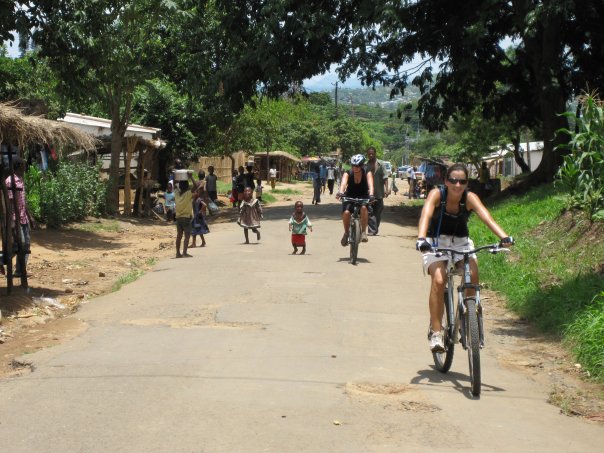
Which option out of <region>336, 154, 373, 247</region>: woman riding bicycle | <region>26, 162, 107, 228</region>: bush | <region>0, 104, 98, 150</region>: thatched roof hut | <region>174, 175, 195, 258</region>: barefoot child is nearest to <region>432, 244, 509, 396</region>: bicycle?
Result: <region>0, 104, 98, 150</region>: thatched roof hut

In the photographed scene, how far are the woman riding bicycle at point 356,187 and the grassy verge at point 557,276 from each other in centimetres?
226

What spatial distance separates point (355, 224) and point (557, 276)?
3.56 meters

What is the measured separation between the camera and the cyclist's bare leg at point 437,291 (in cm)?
746

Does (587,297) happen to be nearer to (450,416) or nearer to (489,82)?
(450,416)

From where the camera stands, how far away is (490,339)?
9.85 metres

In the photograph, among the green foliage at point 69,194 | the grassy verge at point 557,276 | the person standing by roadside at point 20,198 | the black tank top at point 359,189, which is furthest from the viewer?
the green foliage at point 69,194

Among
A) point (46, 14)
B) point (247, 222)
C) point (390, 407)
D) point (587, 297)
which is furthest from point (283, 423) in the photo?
point (46, 14)

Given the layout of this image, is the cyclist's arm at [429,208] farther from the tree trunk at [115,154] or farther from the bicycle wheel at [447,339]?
the tree trunk at [115,154]

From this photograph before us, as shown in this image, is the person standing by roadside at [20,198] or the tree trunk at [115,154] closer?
the person standing by roadside at [20,198]

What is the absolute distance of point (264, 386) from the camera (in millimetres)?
6797

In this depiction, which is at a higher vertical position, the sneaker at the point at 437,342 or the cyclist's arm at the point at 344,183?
the cyclist's arm at the point at 344,183

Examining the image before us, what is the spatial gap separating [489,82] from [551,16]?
722 centimetres

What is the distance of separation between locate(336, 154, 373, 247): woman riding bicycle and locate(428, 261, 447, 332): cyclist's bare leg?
7.18 m

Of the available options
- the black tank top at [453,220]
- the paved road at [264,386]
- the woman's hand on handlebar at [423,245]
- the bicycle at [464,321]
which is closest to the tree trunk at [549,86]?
the paved road at [264,386]
